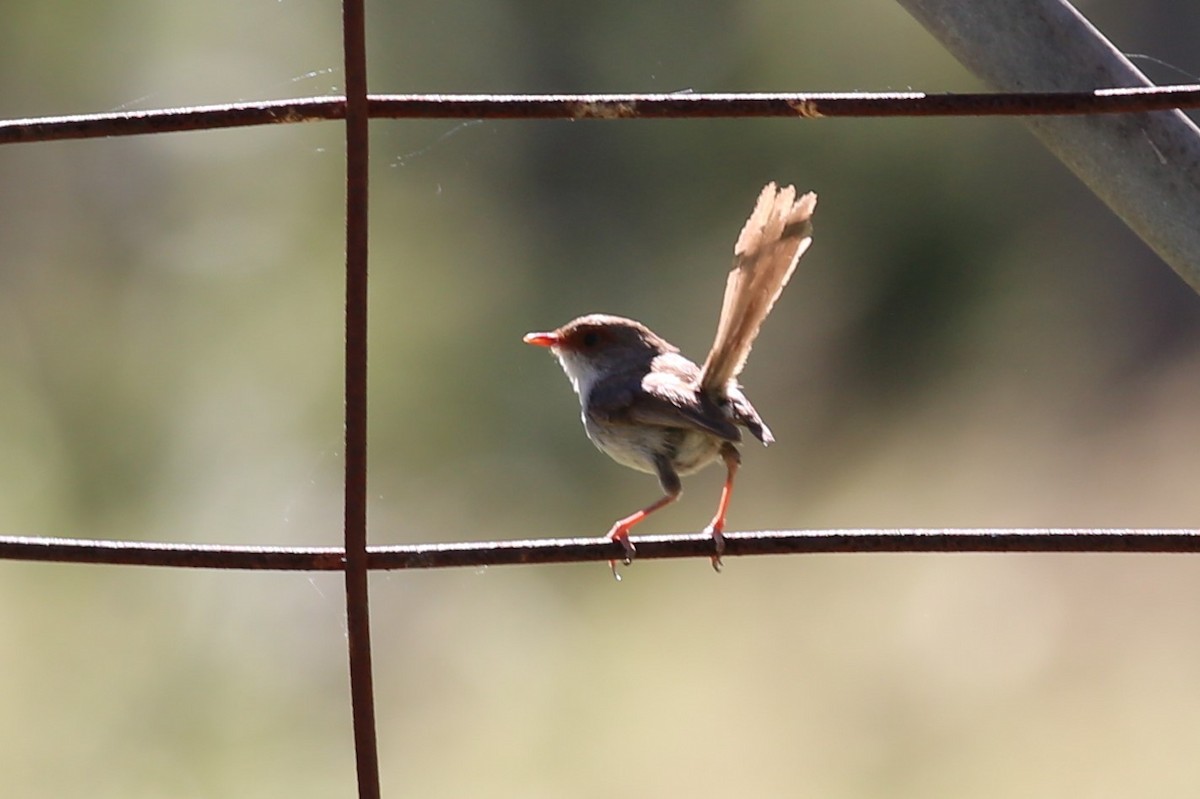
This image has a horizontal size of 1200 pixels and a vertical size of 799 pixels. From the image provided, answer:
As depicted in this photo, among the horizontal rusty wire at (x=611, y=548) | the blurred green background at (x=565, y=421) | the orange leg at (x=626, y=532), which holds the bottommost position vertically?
the horizontal rusty wire at (x=611, y=548)

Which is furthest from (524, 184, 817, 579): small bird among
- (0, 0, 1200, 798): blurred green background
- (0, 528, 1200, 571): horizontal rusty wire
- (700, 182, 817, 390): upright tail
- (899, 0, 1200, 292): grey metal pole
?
(0, 0, 1200, 798): blurred green background

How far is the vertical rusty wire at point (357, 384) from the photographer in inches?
70.8

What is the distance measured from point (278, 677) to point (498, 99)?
8725 millimetres

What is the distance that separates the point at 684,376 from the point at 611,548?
5.62 feet

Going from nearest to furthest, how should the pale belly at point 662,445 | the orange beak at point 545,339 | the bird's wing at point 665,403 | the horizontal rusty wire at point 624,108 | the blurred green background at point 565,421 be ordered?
the horizontal rusty wire at point 624,108 < the bird's wing at point 665,403 < the pale belly at point 662,445 < the orange beak at point 545,339 < the blurred green background at point 565,421

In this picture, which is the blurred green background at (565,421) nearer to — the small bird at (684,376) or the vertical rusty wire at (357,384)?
the small bird at (684,376)

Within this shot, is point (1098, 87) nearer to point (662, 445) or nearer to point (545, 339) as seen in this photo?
point (662, 445)

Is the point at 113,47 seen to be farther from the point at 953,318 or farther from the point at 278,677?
the point at 953,318

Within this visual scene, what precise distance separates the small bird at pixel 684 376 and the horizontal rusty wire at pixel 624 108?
2.67 feet

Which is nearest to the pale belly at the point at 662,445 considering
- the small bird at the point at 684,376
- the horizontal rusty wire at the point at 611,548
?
the small bird at the point at 684,376

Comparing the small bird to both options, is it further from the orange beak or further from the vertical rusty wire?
the vertical rusty wire

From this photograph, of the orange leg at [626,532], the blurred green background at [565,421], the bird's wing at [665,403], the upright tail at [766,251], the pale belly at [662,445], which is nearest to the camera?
the orange leg at [626,532]

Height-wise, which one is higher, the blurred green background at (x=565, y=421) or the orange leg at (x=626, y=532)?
the blurred green background at (x=565, y=421)

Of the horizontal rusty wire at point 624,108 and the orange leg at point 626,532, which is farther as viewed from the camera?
the orange leg at point 626,532
